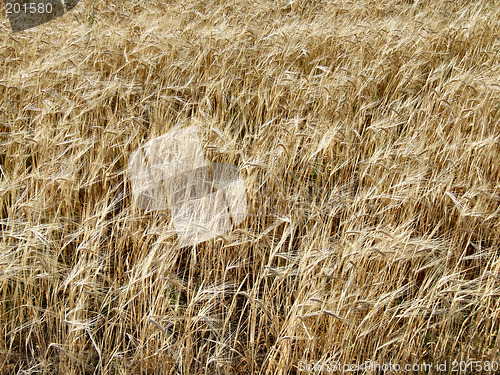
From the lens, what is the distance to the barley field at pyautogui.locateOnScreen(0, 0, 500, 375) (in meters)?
1.44

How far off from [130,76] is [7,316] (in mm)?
1747

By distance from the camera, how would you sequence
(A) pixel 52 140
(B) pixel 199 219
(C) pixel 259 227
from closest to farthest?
(B) pixel 199 219, (C) pixel 259 227, (A) pixel 52 140

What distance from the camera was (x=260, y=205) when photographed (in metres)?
1.82

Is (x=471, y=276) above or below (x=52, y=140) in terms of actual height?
below

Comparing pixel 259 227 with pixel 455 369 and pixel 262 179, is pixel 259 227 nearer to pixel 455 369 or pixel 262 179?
pixel 262 179

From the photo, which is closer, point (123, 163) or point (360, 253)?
point (360, 253)

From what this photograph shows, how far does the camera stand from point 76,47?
2996 millimetres

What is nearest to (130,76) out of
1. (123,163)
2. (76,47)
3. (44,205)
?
(76,47)

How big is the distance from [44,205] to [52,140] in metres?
0.41

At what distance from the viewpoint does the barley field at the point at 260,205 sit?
144 cm

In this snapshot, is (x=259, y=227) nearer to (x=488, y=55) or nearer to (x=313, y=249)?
(x=313, y=249)

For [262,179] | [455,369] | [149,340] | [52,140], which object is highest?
[52,140]

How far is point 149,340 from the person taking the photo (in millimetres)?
1400

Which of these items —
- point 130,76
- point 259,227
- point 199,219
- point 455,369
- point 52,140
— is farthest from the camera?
point 130,76
